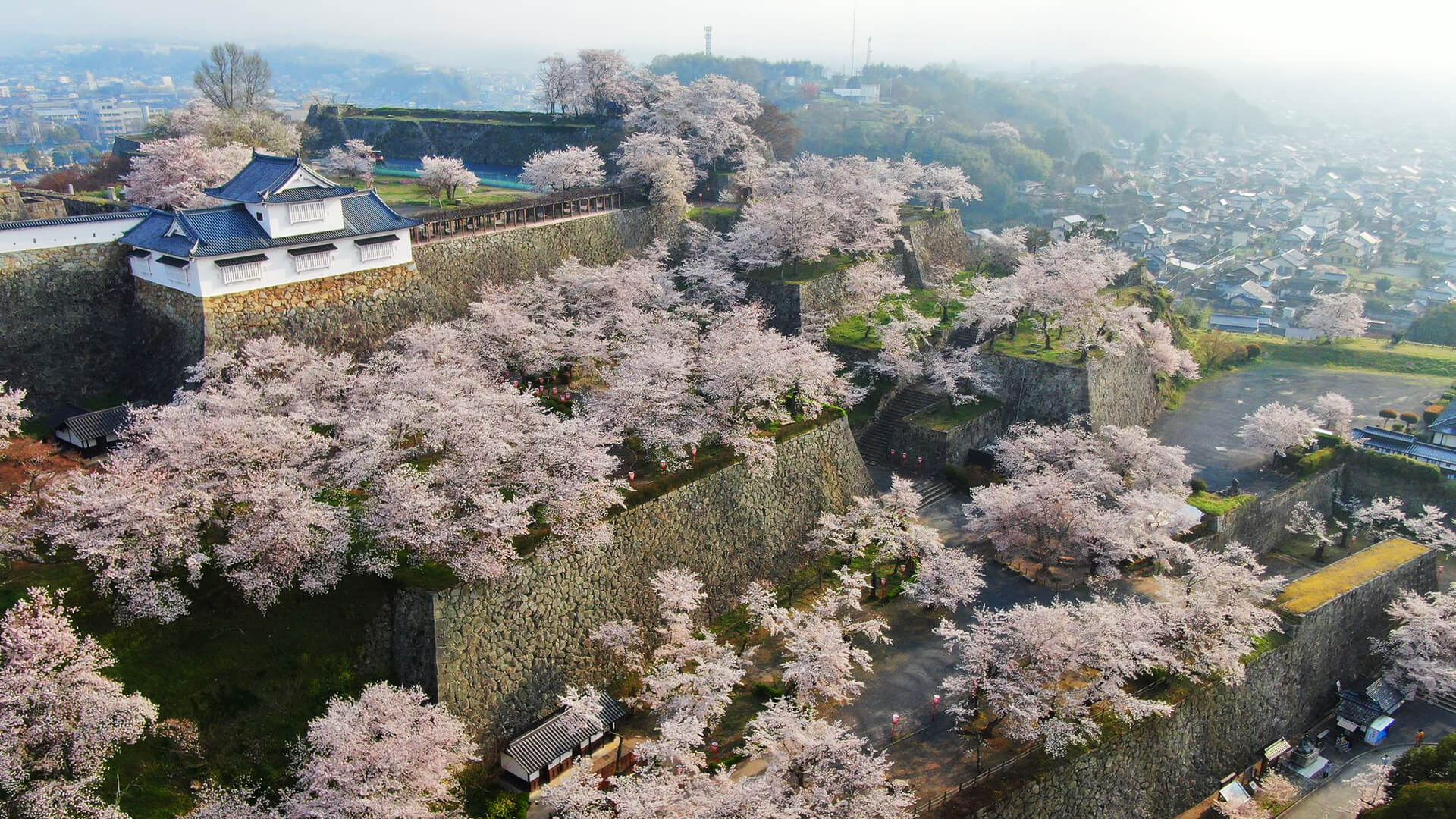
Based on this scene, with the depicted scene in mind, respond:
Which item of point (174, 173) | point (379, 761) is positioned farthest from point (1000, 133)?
point (379, 761)

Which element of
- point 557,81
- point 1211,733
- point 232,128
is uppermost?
point 557,81

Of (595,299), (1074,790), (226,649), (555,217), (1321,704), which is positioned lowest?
(1321,704)

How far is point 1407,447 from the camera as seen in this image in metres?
27.2

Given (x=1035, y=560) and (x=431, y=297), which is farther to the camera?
(x=431, y=297)

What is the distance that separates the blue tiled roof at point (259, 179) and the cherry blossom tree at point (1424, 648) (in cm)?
2616

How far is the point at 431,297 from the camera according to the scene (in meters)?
23.6

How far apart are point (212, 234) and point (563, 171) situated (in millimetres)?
12962

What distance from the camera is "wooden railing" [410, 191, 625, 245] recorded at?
24.4 metres

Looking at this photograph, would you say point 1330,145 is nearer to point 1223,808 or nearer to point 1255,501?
point 1255,501

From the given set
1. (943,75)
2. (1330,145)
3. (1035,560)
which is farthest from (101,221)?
(1330,145)

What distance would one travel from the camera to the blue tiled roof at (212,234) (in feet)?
62.0

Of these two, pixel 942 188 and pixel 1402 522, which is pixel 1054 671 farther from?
pixel 942 188

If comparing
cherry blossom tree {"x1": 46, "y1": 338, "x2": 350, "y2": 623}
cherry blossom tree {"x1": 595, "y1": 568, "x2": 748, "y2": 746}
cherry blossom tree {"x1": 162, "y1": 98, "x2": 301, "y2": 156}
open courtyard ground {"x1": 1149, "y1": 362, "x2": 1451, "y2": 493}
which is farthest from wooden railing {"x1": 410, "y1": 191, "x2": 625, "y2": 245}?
open courtyard ground {"x1": 1149, "y1": 362, "x2": 1451, "y2": 493}

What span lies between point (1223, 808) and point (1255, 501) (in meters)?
10.8
